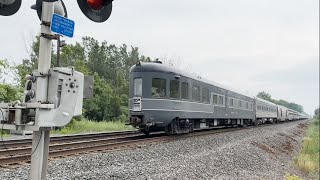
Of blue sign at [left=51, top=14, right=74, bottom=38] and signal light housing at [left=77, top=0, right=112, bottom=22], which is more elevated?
signal light housing at [left=77, top=0, right=112, bottom=22]

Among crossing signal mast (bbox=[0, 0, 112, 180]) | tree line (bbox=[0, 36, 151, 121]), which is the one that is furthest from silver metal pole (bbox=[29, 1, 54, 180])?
tree line (bbox=[0, 36, 151, 121])

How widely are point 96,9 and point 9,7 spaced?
72 centimetres

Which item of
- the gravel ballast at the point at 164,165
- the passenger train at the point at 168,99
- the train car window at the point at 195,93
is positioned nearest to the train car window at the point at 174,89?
the passenger train at the point at 168,99

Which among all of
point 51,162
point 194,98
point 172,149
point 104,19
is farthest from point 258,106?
point 104,19

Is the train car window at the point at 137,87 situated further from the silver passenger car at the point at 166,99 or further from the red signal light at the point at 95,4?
the red signal light at the point at 95,4

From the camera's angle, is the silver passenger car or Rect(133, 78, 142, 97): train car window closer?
the silver passenger car

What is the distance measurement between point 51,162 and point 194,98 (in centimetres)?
913

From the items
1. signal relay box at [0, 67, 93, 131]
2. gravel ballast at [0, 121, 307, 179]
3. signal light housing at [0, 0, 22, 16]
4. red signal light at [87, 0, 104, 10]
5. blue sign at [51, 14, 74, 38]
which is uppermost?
red signal light at [87, 0, 104, 10]

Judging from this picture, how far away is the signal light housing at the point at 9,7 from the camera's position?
119 inches

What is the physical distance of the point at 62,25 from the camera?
117 inches

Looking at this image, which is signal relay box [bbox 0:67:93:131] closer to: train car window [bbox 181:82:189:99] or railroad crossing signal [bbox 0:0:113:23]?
railroad crossing signal [bbox 0:0:113:23]

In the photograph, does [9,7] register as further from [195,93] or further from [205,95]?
[205,95]

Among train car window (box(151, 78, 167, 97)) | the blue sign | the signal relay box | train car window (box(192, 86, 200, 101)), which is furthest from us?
train car window (box(192, 86, 200, 101))

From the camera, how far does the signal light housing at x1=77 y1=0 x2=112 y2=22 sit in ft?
9.89
